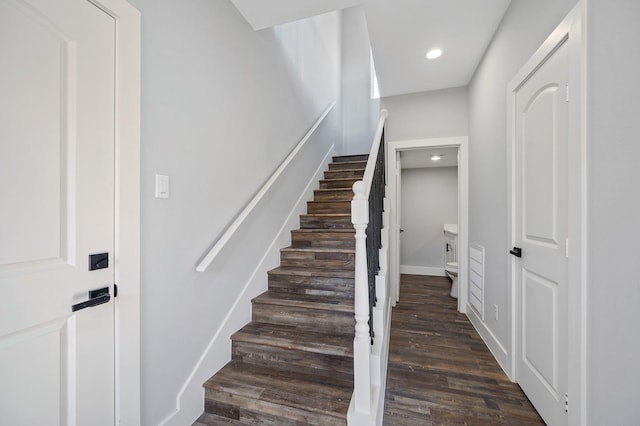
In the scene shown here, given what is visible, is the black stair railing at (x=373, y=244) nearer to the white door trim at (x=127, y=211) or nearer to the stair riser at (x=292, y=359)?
the stair riser at (x=292, y=359)

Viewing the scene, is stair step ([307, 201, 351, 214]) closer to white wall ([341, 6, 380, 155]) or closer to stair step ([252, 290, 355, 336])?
stair step ([252, 290, 355, 336])

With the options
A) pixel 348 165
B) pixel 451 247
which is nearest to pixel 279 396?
pixel 348 165

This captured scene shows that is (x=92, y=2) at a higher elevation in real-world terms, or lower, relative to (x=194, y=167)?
higher

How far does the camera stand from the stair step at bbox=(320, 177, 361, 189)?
3.27 metres

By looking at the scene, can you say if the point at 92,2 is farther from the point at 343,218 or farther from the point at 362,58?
the point at 362,58

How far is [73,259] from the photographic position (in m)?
0.94

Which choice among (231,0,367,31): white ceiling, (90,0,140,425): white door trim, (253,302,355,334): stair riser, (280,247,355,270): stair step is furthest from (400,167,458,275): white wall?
(90,0,140,425): white door trim

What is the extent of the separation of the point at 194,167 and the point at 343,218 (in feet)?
4.97

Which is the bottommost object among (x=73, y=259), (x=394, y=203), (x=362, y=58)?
(x=73, y=259)

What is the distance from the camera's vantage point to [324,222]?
271 cm

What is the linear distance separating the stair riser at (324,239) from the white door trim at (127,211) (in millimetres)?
1523
